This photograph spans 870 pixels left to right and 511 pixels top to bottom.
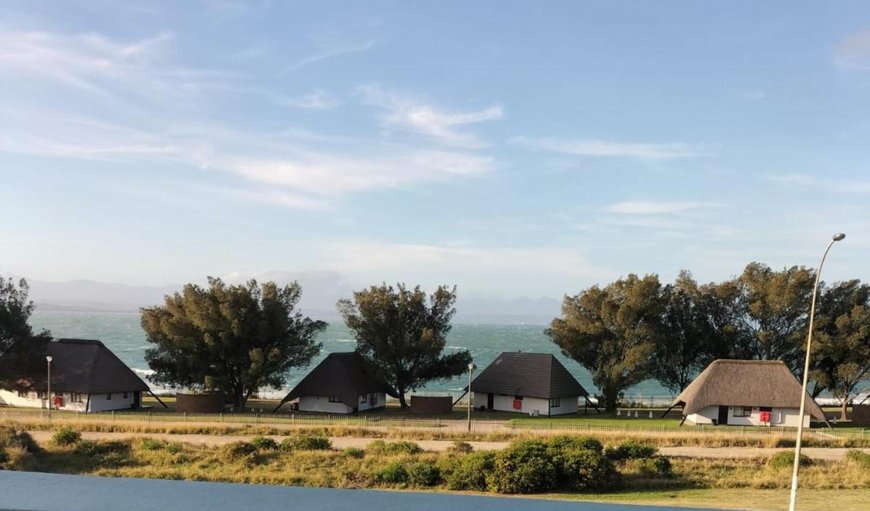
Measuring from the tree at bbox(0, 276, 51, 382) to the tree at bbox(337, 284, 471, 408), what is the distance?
23870mm

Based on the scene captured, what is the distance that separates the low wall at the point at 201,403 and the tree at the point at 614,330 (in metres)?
27.7

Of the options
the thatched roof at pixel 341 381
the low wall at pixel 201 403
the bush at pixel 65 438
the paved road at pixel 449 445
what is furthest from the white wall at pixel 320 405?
the bush at pixel 65 438

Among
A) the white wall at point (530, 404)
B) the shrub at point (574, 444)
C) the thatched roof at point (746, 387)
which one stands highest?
the thatched roof at point (746, 387)

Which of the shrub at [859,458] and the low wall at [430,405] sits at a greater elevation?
the shrub at [859,458]

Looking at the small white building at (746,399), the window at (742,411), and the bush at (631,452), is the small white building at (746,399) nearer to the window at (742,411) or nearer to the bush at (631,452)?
the window at (742,411)

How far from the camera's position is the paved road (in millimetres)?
29188

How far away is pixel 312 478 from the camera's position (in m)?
21.3

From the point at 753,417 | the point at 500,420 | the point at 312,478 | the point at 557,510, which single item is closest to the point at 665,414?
the point at 753,417

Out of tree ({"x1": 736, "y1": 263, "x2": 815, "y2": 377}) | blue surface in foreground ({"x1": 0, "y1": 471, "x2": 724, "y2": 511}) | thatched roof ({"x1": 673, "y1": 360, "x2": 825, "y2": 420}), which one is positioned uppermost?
tree ({"x1": 736, "y1": 263, "x2": 815, "y2": 377})

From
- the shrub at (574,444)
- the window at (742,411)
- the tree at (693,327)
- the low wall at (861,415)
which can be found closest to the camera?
the shrub at (574,444)

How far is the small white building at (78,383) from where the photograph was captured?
47750 millimetres

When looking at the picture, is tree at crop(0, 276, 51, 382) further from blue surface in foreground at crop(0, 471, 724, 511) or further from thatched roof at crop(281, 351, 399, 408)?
blue surface in foreground at crop(0, 471, 724, 511)

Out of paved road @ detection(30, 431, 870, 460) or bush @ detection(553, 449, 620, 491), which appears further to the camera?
paved road @ detection(30, 431, 870, 460)

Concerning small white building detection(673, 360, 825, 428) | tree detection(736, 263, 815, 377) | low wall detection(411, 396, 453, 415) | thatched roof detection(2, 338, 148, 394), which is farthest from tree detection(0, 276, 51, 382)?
tree detection(736, 263, 815, 377)
